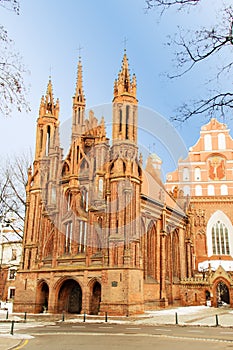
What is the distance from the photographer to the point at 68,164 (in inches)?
1261

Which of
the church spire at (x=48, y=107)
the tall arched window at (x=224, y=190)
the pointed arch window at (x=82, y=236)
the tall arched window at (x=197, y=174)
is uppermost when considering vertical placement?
the church spire at (x=48, y=107)

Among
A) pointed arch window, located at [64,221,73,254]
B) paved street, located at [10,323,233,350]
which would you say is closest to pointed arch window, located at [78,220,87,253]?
pointed arch window, located at [64,221,73,254]

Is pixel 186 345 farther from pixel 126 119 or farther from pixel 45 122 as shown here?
pixel 45 122

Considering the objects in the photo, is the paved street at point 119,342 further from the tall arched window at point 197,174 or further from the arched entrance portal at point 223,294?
the tall arched window at point 197,174

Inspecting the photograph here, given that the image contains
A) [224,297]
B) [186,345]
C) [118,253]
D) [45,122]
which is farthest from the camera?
[224,297]

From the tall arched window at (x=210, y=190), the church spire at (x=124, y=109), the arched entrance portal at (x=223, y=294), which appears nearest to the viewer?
the church spire at (x=124, y=109)

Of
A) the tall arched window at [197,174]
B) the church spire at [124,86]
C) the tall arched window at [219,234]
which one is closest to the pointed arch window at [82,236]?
the church spire at [124,86]

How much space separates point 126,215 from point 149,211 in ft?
16.8

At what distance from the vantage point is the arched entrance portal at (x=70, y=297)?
29.4 meters

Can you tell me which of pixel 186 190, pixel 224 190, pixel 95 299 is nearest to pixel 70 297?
pixel 95 299

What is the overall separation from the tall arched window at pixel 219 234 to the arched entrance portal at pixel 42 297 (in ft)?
63.6

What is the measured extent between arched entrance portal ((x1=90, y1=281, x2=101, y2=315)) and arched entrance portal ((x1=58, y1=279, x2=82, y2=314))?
1948 mm

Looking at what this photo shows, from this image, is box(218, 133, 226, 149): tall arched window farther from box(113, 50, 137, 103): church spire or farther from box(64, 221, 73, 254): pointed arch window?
box(64, 221, 73, 254): pointed arch window

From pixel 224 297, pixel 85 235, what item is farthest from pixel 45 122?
pixel 224 297
